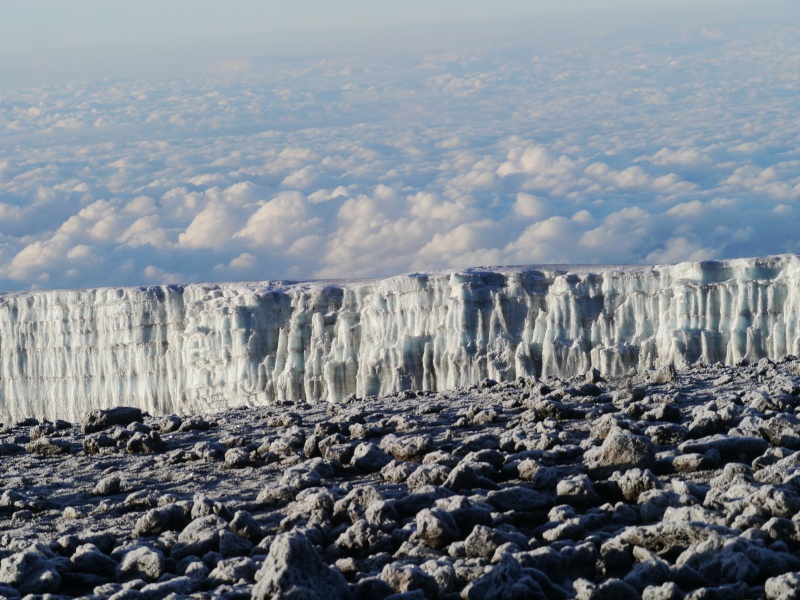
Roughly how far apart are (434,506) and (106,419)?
10.9 m

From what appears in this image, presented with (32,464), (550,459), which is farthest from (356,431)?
(32,464)

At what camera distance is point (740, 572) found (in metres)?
8.30

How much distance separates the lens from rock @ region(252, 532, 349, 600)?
7781 millimetres

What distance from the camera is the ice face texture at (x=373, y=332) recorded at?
2928cm

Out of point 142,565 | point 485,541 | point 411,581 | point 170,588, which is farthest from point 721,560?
point 142,565

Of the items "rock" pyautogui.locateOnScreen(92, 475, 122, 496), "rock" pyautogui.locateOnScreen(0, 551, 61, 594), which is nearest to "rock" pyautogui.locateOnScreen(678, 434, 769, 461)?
Result: "rock" pyautogui.locateOnScreen(92, 475, 122, 496)

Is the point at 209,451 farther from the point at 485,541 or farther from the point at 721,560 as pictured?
the point at 721,560

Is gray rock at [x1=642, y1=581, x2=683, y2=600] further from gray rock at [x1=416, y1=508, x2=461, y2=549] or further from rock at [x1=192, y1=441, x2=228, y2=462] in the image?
rock at [x1=192, y1=441, x2=228, y2=462]

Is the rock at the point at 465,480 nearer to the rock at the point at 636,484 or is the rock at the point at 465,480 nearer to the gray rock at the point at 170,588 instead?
the rock at the point at 636,484

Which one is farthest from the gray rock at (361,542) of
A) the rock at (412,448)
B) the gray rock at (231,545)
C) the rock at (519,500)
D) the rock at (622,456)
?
the rock at (412,448)

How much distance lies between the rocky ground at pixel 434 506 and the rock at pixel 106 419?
122cm

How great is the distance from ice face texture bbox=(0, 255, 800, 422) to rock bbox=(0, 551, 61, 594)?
68.8 ft

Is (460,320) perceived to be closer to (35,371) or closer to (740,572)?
(35,371)

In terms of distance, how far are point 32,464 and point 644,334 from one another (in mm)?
17424
